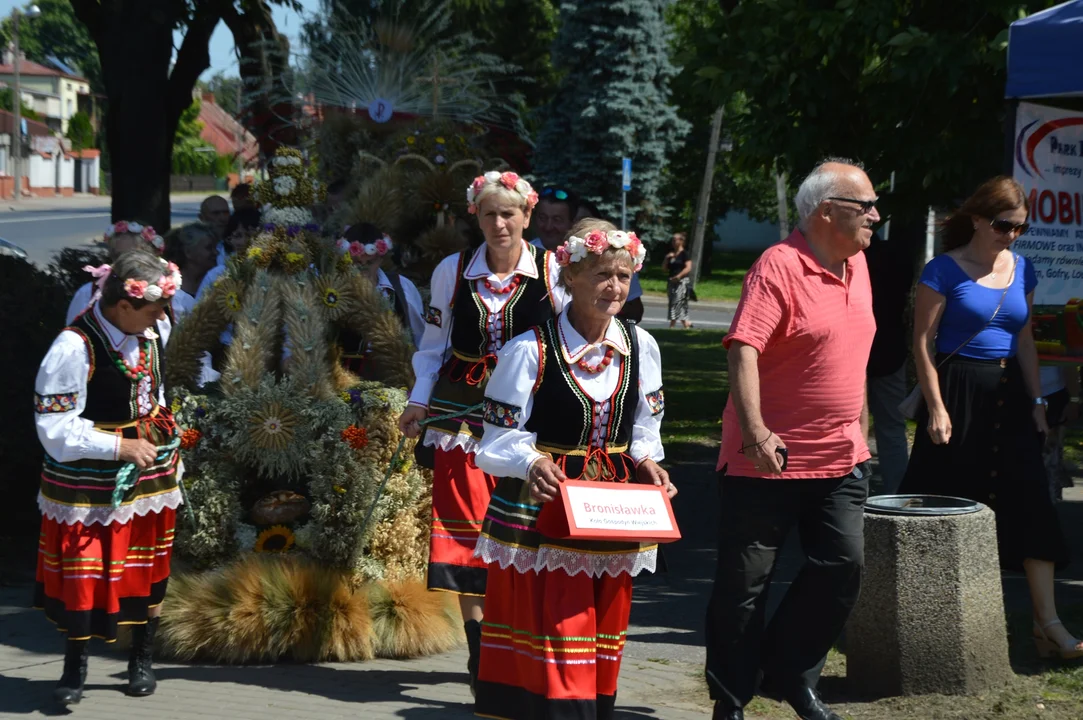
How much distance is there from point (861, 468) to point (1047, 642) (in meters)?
1.50

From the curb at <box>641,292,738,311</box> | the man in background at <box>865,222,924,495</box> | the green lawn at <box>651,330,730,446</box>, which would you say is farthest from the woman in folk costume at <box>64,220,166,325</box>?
the curb at <box>641,292,738,311</box>

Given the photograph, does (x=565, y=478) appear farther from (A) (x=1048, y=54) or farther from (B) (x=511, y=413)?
(A) (x=1048, y=54)

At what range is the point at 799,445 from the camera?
459cm

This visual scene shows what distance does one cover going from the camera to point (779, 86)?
907 cm

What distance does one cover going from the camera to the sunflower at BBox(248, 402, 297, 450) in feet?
20.8

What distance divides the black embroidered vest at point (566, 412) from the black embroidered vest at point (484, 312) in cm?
108

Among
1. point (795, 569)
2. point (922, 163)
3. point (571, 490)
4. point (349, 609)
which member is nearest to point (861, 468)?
point (571, 490)

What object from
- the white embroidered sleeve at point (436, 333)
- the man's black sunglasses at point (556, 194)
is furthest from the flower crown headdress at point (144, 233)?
the white embroidered sleeve at point (436, 333)

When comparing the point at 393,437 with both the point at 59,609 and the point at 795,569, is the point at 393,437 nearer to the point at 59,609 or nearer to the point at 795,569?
the point at 59,609

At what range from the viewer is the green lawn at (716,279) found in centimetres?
3653

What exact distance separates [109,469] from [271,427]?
108cm

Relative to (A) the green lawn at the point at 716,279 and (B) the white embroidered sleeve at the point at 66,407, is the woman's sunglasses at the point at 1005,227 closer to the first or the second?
(B) the white embroidered sleeve at the point at 66,407

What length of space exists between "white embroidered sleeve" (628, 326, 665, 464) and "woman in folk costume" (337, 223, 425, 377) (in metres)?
2.60

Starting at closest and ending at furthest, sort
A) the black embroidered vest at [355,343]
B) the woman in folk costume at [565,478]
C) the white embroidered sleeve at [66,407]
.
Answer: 1. the woman in folk costume at [565,478]
2. the white embroidered sleeve at [66,407]
3. the black embroidered vest at [355,343]
